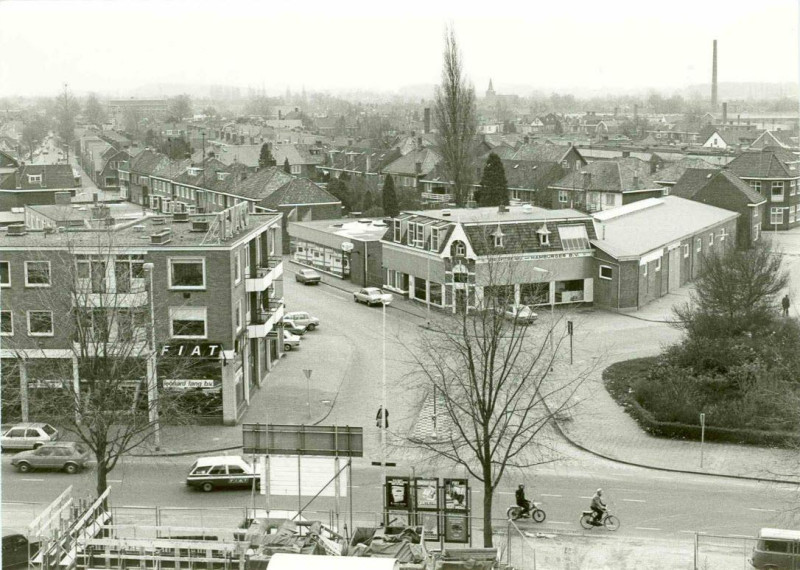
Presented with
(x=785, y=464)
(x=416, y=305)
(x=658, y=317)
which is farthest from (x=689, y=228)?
(x=785, y=464)

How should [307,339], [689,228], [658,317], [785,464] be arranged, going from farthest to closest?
[689,228]
[658,317]
[307,339]
[785,464]

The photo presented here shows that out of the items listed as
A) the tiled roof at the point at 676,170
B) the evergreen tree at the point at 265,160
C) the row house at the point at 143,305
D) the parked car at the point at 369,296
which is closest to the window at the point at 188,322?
the row house at the point at 143,305

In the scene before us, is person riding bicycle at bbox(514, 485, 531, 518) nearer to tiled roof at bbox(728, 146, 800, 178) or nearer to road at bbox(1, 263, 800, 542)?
road at bbox(1, 263, 800, 542)

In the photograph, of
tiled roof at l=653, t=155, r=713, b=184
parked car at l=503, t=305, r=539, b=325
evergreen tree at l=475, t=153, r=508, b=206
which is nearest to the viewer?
parked car at l=503, t=305, r=539, b=325

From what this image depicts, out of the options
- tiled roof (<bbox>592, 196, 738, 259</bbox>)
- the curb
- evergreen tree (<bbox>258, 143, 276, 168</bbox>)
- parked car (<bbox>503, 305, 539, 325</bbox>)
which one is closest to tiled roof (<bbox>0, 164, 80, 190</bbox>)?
evergreen tree (<bbox>258, 143, 276, 168</bbox>)

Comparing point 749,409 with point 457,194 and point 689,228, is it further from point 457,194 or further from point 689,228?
point 457,194
